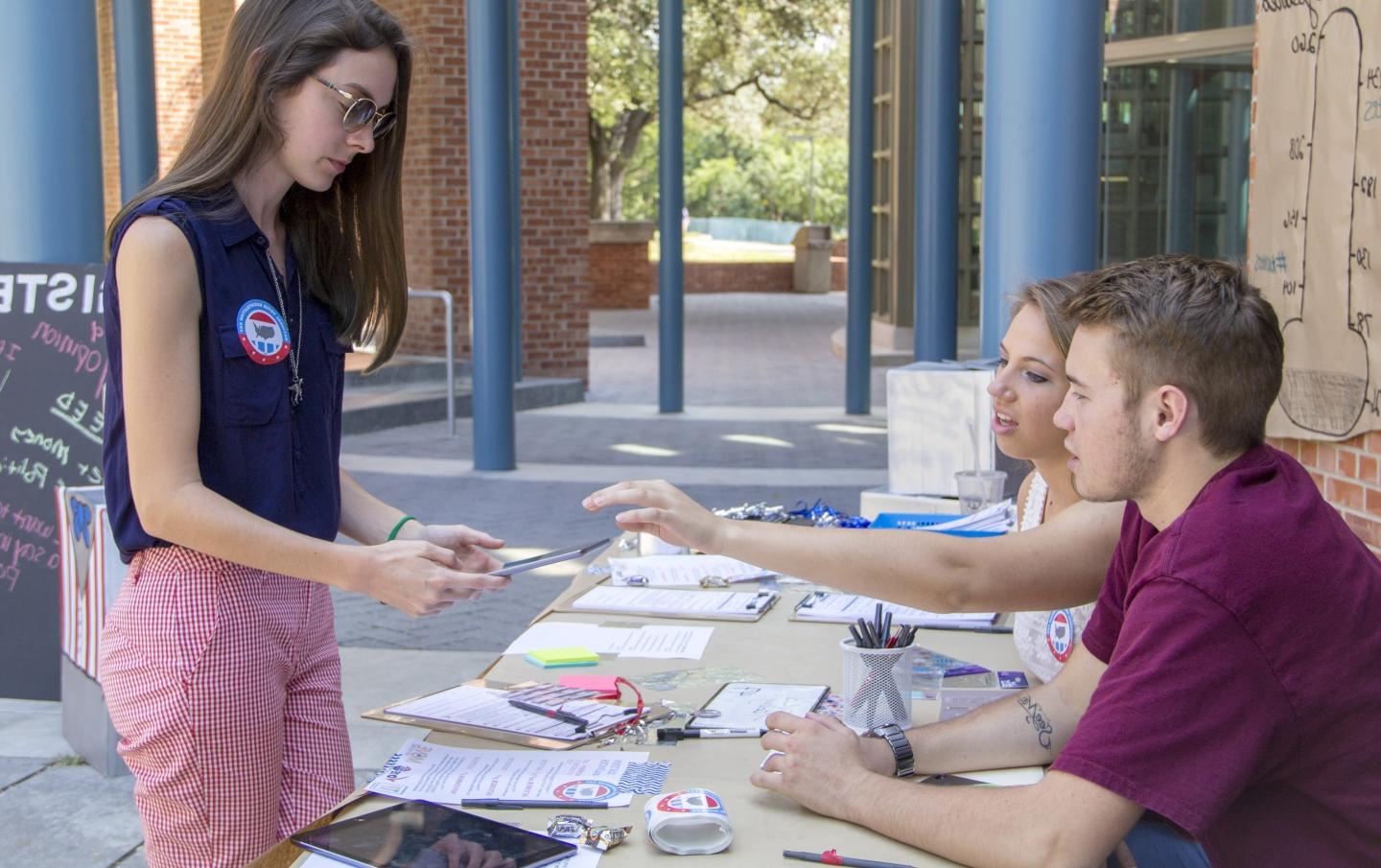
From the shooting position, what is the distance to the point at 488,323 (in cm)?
894

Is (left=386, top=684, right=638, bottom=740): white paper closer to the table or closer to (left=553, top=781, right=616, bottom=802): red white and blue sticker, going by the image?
the table

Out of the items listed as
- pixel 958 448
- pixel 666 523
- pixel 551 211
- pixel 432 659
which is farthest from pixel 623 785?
pixel 551 211

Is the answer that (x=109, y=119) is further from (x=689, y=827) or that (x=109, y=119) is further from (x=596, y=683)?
(x=689, y=827)

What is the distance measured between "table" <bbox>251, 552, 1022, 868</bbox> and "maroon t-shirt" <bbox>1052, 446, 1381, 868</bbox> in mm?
323

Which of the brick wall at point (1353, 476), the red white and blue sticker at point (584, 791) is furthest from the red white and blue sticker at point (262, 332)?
the brick wall at point (1353, 476)

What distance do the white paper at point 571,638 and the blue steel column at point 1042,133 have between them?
204 centimetres

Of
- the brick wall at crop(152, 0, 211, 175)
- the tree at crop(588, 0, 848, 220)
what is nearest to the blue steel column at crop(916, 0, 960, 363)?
the brick wall at crop(152, 0, 211, 175)

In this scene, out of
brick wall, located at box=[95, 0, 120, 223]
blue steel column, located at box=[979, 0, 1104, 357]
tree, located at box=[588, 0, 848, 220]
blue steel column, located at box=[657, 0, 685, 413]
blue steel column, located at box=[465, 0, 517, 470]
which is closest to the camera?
blue steel column, located at box=[979, 0, 1104, 357]

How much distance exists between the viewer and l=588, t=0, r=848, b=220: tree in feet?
86.7

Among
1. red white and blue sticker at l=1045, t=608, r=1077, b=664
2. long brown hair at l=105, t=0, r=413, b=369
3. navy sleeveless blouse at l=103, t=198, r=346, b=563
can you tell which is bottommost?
red white and blue sticker at l=1045, t=608, r=1077, b=664

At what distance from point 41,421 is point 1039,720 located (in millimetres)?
3689

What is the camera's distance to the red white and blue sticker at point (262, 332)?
2127 millimetres

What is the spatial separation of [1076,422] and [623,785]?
817 millimetres

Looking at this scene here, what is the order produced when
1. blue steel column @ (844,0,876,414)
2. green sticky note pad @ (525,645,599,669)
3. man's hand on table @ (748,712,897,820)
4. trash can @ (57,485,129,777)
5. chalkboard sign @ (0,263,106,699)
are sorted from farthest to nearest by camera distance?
blue steel column @ (844,0,876,414)
chalkboard sign @ (0,263,106,699)
trash can @ (57,485,129,777)
green sticky note pad @ (525,645,599,669)
man's hand on table @ (748,712,897,820)
